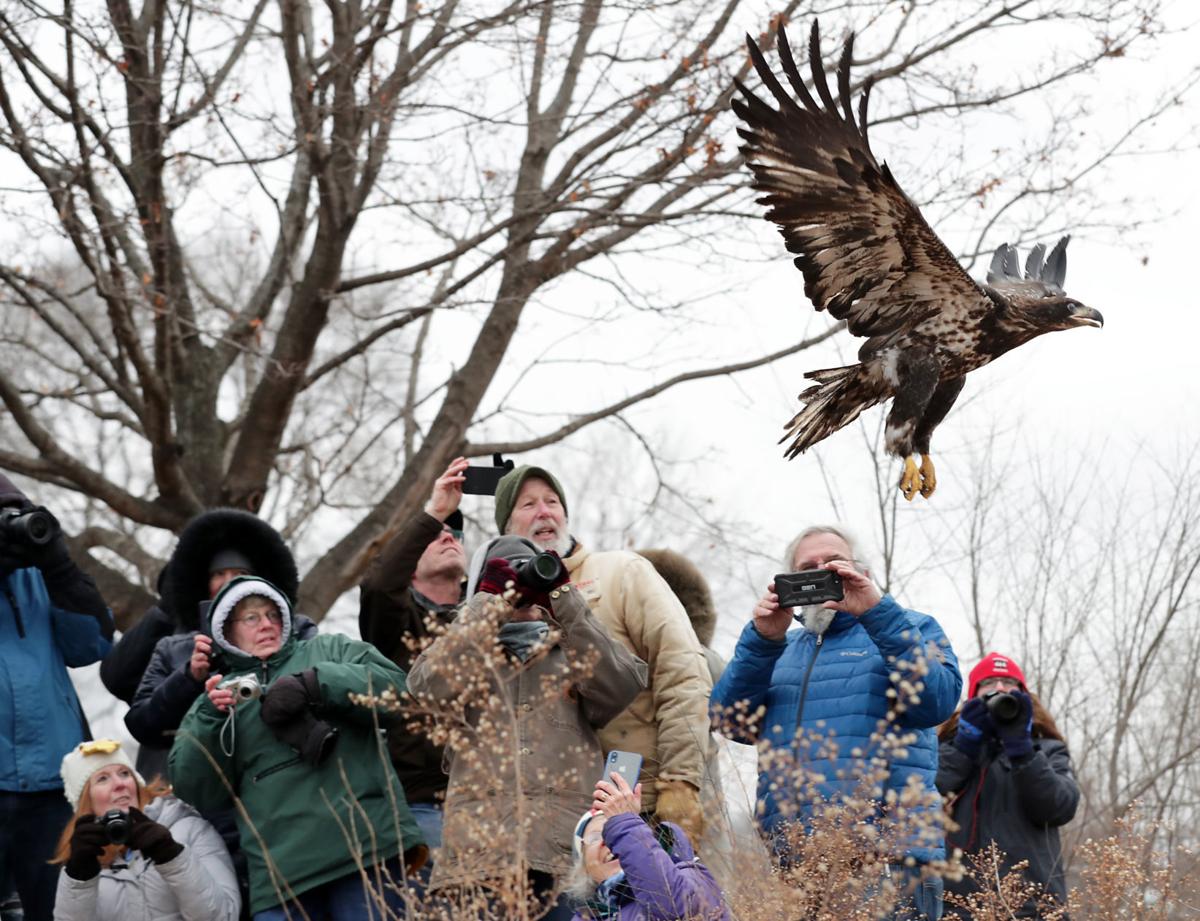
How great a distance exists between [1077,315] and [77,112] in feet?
20.6

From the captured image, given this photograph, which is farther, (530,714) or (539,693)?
(539,693)

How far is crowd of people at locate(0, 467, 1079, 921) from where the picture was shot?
368cm

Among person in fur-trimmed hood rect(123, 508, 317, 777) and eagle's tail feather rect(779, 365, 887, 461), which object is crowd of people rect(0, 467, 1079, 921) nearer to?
person in fur-trimmed hood rect(123, 508, 317, 777)

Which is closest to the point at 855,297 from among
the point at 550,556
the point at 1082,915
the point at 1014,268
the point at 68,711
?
the point at 1014,268

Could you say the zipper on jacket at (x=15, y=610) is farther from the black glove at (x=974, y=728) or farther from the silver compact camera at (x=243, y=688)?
the black glove at (x=974, y=728)

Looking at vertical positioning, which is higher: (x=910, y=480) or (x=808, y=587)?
(x=910, y=480)

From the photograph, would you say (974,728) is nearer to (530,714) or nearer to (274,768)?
(530,714)

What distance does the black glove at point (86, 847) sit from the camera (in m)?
4.41

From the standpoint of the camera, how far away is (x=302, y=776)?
453cm

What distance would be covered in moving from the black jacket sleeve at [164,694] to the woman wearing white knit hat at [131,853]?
5.8 inches

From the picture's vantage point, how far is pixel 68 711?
5254 millimetres

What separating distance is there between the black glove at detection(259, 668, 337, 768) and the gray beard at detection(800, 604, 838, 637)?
4.82 ft

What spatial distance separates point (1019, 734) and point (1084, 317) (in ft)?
7.75

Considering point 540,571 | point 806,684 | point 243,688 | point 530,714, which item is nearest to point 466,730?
point 530,714
